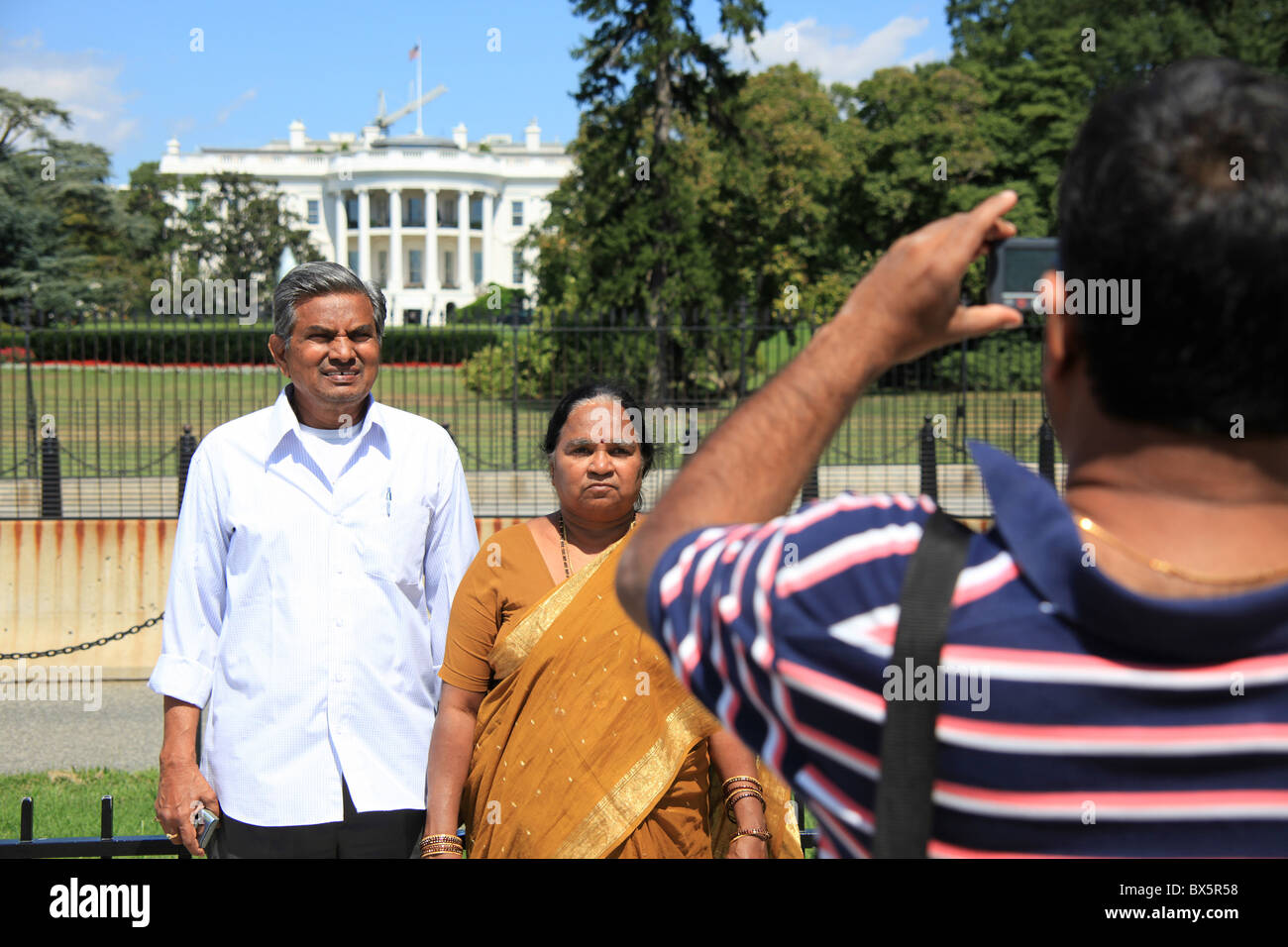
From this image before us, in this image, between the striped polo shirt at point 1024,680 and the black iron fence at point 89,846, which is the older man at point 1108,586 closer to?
the striped polo shirt at point 1024,680

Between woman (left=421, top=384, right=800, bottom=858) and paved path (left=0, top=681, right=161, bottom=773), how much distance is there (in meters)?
4.95

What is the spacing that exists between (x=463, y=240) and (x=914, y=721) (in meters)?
98.1

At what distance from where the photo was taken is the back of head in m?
1.07

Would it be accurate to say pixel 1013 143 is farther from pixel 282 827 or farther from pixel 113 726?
pixel 282 827

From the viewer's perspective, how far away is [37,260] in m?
44.6

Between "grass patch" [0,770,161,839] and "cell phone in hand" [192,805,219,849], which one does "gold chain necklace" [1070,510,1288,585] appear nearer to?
"cell phone in hand" [192,805,219,849]

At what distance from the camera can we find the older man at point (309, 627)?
3.26 meters

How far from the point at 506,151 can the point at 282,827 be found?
369ft

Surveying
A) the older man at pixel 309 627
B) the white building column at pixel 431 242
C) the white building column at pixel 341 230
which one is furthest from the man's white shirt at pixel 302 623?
the white building column at pixel 341 230

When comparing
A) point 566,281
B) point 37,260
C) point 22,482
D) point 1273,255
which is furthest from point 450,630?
point 37,260

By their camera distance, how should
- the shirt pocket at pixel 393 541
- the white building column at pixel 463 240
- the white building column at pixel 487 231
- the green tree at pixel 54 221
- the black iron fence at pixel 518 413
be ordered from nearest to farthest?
the shirt pocket at pixel 393 541 < the black iron fence at pixel 518 413 < the green tree at pixel 54 221 < the white building column at pixel 463 240 < the white building column at pixel 487 231

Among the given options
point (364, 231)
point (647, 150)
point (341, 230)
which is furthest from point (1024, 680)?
point (341, 230)

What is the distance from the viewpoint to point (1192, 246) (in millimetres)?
1077

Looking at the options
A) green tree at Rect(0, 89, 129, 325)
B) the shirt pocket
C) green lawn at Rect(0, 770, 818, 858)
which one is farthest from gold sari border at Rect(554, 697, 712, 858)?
green tree at Rect(0, 89, 129, 325)
